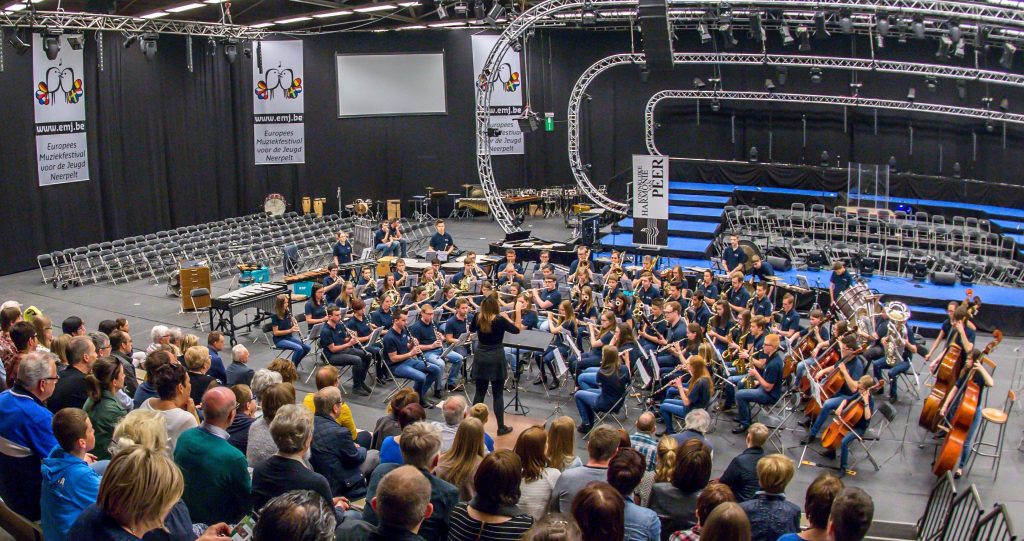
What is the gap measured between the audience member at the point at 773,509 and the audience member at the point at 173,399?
358 centimetres

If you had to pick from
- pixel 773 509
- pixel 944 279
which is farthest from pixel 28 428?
pixel 944 279

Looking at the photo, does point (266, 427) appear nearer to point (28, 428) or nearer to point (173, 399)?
point (173, 399)

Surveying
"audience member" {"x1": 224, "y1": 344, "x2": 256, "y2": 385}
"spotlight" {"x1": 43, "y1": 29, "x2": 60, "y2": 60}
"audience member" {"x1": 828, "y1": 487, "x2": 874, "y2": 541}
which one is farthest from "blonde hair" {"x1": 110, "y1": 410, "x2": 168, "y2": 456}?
"spotlight" {"x1": 43, "y1": 29, "x2": 60, "y2": 60}

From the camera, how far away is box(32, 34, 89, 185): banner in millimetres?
19688

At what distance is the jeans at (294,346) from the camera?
12156mm

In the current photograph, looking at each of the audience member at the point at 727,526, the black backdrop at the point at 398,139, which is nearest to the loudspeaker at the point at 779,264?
the black backdrop at the point at 398,139

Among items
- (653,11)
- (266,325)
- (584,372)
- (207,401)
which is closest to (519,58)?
(653,11)

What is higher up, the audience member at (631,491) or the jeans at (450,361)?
the audience member at (631,491)

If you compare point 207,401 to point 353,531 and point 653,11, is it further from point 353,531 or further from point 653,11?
point 653,11

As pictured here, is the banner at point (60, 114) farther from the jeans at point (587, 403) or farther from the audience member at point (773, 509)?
the audience member at point (773, 509)

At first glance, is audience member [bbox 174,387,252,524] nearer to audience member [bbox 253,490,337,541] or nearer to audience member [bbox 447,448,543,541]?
audience member [bbox 447,448,543,541]

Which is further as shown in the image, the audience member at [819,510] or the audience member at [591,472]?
the audience member at [591,472]

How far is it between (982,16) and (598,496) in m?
14.2

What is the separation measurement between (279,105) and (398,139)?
12.4ft
